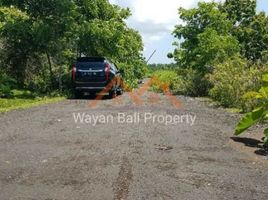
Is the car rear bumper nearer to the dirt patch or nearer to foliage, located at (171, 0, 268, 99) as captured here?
foliage, located at (171, 0, 268, 99)

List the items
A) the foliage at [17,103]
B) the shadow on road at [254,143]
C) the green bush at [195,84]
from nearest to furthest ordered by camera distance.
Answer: the shadow on road at [254,143] → the foliage at [17,103] → the green bush at [195,84]

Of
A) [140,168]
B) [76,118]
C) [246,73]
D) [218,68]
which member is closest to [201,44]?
[218,68]

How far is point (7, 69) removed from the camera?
27.3m

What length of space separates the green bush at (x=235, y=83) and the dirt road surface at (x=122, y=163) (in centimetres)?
737

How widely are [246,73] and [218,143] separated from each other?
1164cm

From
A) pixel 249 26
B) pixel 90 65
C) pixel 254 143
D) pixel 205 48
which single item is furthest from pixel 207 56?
pixel 249 26

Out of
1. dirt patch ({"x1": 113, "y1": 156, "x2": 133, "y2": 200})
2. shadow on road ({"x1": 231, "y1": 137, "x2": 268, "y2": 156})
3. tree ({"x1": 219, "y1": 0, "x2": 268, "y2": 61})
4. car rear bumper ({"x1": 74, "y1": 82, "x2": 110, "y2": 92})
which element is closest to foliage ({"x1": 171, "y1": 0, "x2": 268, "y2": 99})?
car rear bumper ({"x1": 74, "y1": 82, "x2": 110, "y2": 92})

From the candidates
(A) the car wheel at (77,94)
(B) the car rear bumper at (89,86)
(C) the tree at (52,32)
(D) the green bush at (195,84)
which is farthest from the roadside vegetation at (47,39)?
(D) the green bush at (195,84)

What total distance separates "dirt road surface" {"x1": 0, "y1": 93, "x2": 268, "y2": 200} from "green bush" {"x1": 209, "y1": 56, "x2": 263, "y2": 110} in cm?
737

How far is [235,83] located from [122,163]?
1457cm

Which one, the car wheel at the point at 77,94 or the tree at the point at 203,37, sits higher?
the tree at the point at 203,37

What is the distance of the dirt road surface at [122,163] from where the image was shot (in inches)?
279

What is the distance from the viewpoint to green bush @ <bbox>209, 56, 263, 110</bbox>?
21.5 m

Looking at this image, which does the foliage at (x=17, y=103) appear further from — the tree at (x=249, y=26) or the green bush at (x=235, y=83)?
the tree at (x=249, y=26)
